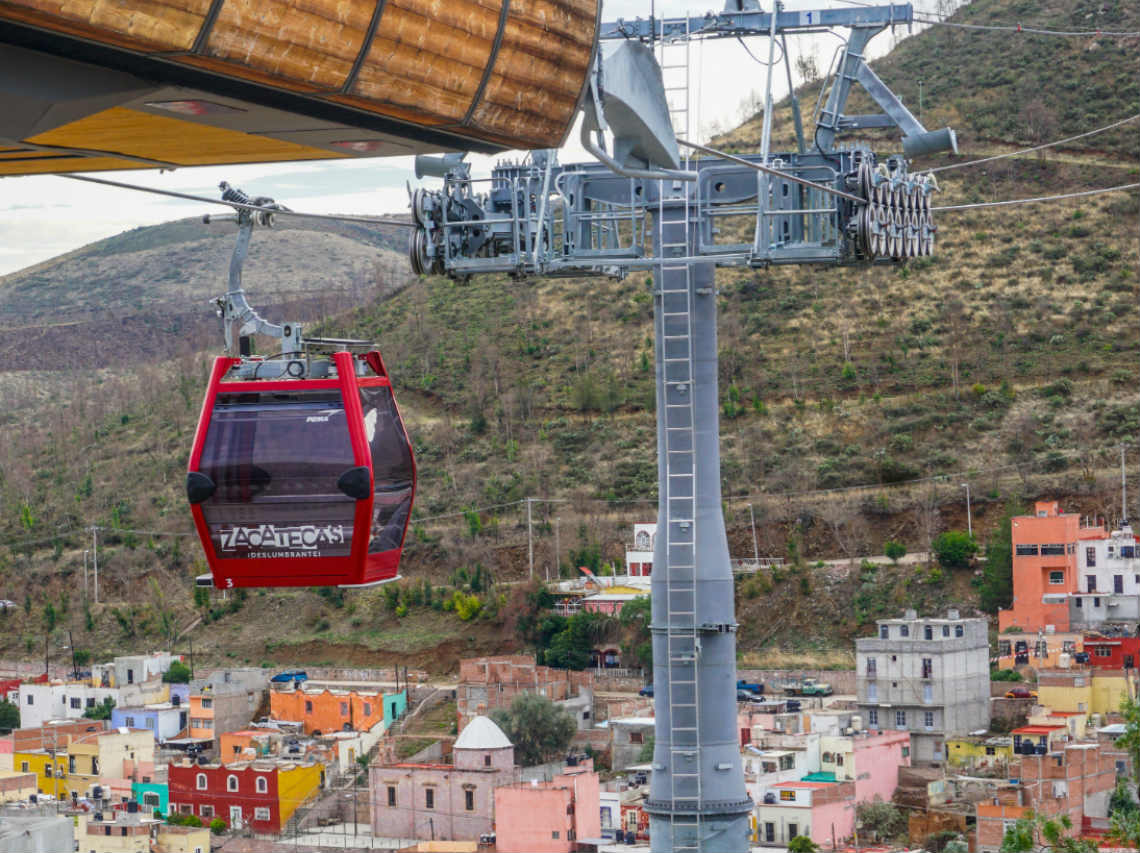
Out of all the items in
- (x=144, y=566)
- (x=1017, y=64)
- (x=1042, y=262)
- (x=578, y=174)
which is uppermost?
(x=1017, y=64)

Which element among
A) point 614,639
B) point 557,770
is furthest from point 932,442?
point 557,770

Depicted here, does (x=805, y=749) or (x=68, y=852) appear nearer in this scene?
(x=68, y=852)

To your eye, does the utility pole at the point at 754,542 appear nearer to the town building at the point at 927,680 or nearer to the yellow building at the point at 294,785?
the town building at the point at 927,680

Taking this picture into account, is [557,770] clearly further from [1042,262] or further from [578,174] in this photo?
[1042,262]

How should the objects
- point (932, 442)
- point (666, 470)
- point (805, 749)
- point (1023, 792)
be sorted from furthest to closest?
1. point (932, 442)
2. point (805, 749)
3. point (1023, 792)
4. point (666, 470)

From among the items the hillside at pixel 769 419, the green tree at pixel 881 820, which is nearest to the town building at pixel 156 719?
the hillside at pixel 769 419

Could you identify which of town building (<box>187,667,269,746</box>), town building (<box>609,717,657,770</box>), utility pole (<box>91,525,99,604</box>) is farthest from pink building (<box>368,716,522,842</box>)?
utility pole (<box>91,525,99,604</box>)

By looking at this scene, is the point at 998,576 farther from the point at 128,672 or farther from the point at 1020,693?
the point at 128,672
